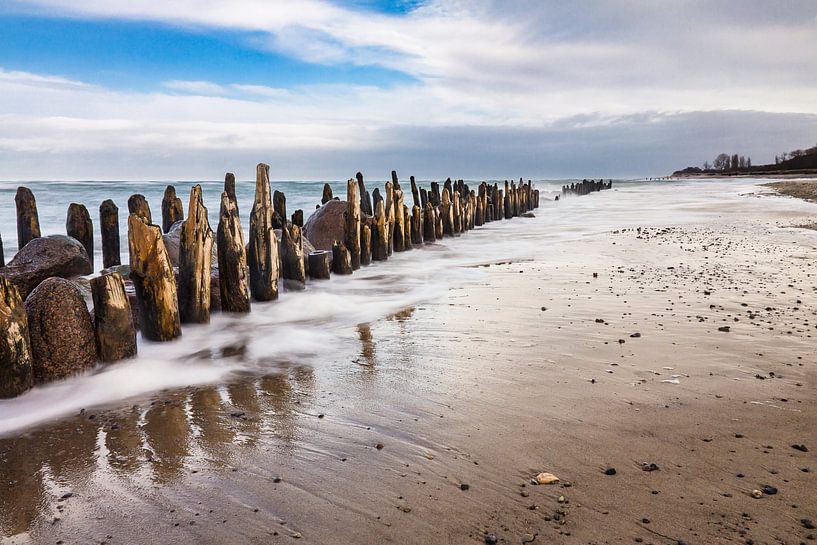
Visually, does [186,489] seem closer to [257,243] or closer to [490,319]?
[490,319]

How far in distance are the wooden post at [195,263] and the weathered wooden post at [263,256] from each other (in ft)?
3.09

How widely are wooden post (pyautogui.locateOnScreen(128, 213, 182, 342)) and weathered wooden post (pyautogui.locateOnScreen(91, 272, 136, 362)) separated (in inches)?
17.7

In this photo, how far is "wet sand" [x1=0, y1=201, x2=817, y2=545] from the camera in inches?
76.3

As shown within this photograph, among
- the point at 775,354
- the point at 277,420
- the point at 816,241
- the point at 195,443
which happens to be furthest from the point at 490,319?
the point at 816,241

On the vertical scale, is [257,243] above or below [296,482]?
above

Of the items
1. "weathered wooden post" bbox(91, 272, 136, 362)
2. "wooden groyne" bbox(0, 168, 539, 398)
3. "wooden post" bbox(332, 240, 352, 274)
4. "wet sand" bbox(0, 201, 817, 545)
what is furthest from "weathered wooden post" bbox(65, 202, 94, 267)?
"wet sand" bbox(0, 201, 817, 545)

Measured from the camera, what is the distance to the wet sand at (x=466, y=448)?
1938mm

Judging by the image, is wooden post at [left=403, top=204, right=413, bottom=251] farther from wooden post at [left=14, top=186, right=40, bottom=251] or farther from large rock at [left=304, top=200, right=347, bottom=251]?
wooden post at [left=14, top=186, right=40, bottom=251]

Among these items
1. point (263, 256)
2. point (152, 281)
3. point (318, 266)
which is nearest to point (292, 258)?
point (318, 266)

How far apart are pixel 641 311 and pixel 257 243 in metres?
3.77

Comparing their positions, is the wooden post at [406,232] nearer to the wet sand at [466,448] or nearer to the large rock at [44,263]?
the large rock at [44,263]

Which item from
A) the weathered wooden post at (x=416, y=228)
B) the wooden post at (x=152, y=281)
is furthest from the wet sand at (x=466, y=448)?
the weathered wooden post at (x=416, y=228)

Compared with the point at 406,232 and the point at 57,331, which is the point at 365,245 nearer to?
the point at 406,232

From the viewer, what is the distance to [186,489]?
218cm
